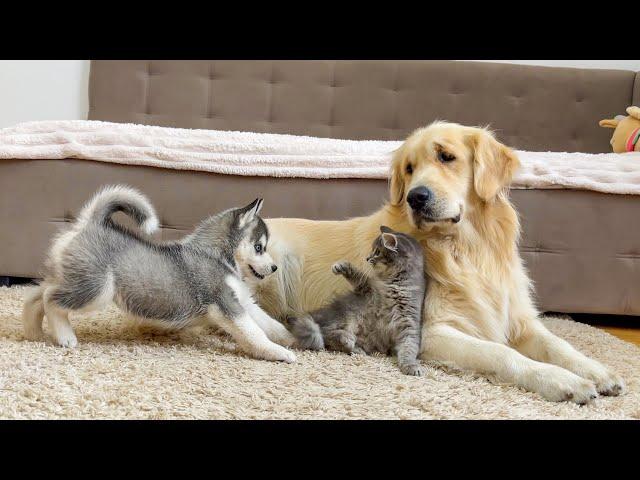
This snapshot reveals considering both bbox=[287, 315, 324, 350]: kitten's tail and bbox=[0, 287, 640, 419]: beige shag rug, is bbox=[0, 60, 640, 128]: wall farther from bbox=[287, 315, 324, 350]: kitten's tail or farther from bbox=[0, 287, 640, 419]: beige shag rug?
bbox=[287, 315, 324, 350]: kitten's tail

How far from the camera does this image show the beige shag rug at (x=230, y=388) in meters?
1.23

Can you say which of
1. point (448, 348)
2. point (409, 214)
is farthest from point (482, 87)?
point (448, 348)

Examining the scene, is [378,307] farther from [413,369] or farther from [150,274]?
[150,274]

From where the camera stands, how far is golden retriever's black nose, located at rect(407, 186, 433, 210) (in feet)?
5.53

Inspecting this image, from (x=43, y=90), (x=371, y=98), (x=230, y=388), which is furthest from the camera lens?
(x=43, y=90)

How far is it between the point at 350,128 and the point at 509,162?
7.04 ft

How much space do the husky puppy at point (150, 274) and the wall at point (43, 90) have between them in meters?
2.71

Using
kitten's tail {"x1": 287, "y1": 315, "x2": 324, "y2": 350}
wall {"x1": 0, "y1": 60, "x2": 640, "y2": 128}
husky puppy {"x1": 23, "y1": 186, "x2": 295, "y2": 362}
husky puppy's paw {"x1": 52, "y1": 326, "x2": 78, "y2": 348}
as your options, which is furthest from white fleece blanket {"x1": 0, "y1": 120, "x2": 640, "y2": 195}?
wall {"x1": 0, "y1": 60, "x2": 640, "y2": 128}

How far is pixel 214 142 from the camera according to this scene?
2.52m

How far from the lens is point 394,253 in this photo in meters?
1.72

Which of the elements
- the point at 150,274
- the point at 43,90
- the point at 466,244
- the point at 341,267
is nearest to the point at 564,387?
the point at 466,244

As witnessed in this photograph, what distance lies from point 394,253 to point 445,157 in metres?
0.31

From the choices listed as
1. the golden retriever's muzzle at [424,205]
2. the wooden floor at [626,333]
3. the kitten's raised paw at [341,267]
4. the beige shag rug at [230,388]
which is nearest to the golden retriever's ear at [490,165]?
the golden retriever's muzzle at [424,205]

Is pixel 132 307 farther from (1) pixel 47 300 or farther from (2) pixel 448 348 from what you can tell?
(2) pixel 448 348
